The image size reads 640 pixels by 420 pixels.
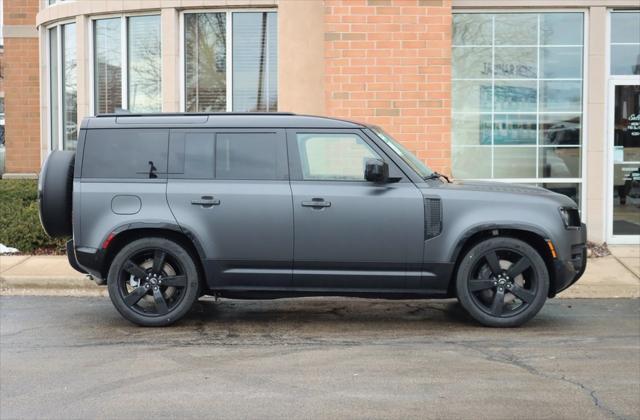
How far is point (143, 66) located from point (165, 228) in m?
6.23

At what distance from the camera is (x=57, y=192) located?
748 cm

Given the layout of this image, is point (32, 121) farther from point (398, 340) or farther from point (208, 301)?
point (398, 340)

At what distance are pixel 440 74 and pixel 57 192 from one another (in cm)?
591

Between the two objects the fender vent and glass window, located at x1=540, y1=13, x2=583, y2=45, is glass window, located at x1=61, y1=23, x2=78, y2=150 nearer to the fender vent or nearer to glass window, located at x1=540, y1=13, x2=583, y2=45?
glass window, located at x1=540, y1=13, x2=583, y2=45

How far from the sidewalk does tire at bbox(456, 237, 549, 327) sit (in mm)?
2045

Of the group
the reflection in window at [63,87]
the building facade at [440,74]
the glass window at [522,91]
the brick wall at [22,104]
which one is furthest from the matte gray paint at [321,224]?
Answer: the brick wall at [22,104]

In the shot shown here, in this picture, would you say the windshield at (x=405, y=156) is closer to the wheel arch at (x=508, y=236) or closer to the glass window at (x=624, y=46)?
the wheel arch at (x=508, y=236)

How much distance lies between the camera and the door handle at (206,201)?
7.30 m

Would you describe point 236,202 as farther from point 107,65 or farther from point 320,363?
point 107,65

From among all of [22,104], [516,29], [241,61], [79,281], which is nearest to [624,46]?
[516,29]

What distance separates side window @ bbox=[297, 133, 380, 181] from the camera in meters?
7.38

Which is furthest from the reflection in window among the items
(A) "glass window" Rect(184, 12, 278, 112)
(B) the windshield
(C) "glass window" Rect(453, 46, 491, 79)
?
(B) the windshield

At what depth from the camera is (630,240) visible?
12.1 meters

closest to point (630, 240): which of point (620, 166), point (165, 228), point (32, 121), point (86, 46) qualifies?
point (620, 166)
